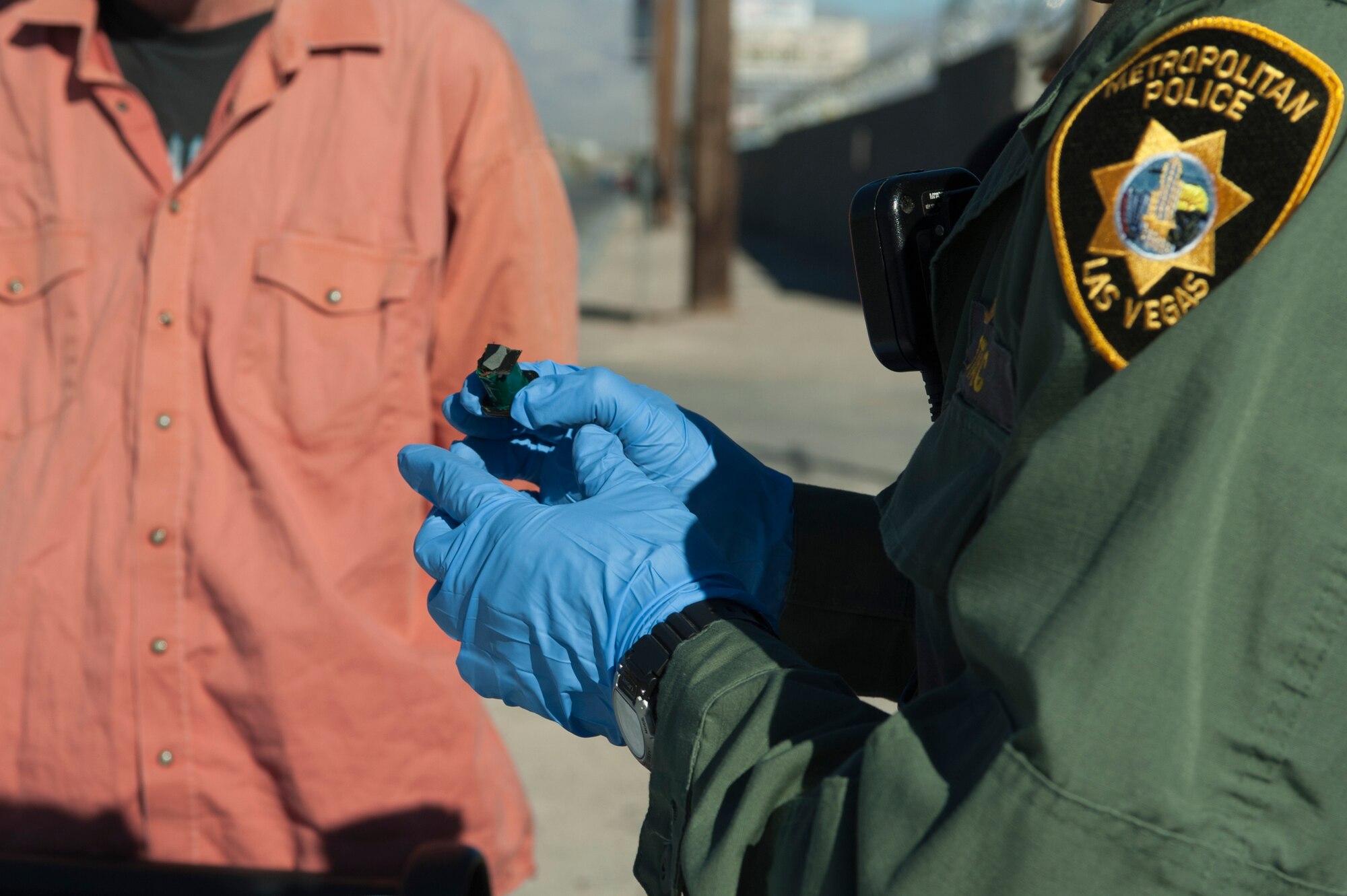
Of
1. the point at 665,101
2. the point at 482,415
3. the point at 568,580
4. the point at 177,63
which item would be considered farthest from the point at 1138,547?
the point at 665,101

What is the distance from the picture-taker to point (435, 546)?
1.24 metres

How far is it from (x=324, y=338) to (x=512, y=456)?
62cm

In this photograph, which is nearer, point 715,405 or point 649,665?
point 649,665

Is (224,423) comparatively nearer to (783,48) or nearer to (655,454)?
(655,454)

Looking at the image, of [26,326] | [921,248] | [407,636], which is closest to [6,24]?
[26,326]

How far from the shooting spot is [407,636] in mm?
2010

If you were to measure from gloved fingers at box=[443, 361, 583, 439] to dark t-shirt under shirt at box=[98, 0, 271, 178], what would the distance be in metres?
0.85

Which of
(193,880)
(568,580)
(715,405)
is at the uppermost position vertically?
(568,580)

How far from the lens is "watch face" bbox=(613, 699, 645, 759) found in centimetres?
102

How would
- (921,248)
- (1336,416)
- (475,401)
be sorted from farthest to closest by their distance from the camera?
1. (475,401)
2. (921,248)
3. (1336,416)

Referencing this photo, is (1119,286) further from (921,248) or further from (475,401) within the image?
(475,401)

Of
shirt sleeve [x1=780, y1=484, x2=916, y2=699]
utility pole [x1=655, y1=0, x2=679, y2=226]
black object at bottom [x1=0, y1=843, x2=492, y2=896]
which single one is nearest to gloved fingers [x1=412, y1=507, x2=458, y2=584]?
shirt sleeve [x1=780, y1=484, x2=916, y2=699]

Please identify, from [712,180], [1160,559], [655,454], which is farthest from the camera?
[712,180]

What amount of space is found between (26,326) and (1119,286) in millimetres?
1729
